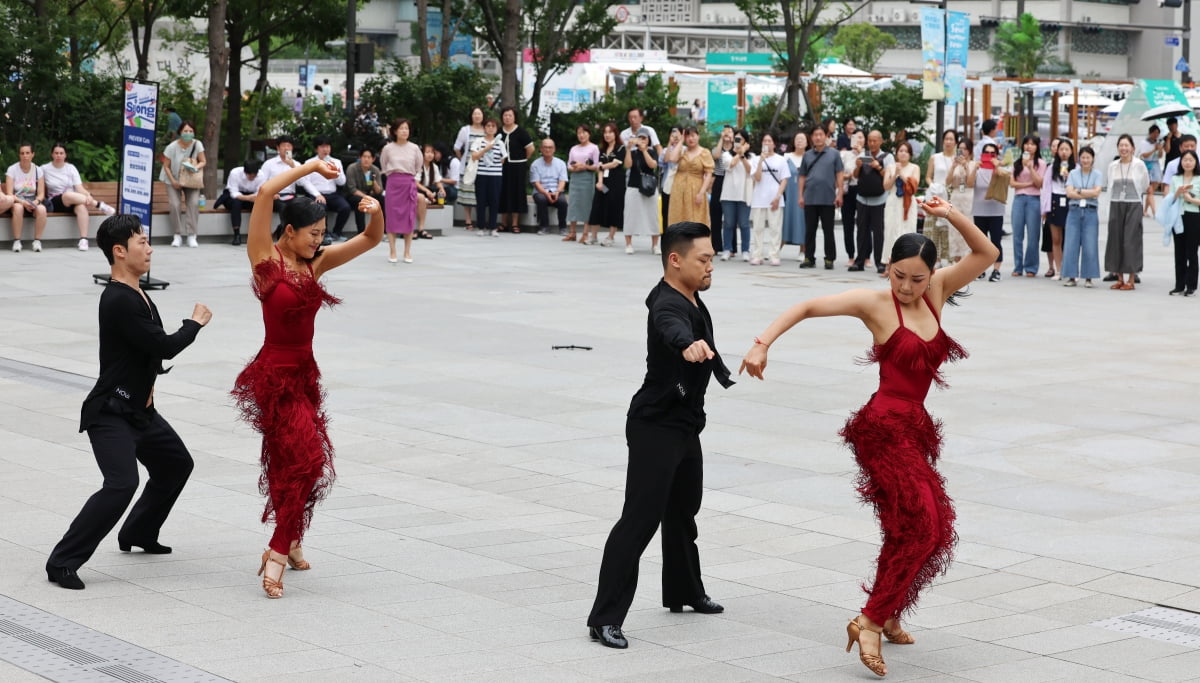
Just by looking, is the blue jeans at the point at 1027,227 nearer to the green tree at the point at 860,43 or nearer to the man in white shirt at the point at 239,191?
the man in white shirt at the point at 239,191

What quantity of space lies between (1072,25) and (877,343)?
10091cm

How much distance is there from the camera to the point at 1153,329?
15359 millimetres

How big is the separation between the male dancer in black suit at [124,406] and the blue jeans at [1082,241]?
14.3 m

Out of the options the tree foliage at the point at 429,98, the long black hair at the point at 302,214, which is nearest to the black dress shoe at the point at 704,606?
the long black hair at the point at 302,214

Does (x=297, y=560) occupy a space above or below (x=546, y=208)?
below

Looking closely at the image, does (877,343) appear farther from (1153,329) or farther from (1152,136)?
(1152,136)

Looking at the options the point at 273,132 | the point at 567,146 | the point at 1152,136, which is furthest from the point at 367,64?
the point at 1152,136

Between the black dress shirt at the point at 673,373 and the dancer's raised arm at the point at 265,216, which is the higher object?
the dancer's raised arm at the point at 265,216

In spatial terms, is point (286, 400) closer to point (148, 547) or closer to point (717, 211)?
point (148, 547)

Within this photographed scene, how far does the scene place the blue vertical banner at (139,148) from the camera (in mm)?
16781

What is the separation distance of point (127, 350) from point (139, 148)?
34.6 ft

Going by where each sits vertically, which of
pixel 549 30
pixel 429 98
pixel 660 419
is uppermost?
pixel 549 30

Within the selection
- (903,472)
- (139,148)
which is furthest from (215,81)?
(903,472)

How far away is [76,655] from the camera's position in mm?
5625
